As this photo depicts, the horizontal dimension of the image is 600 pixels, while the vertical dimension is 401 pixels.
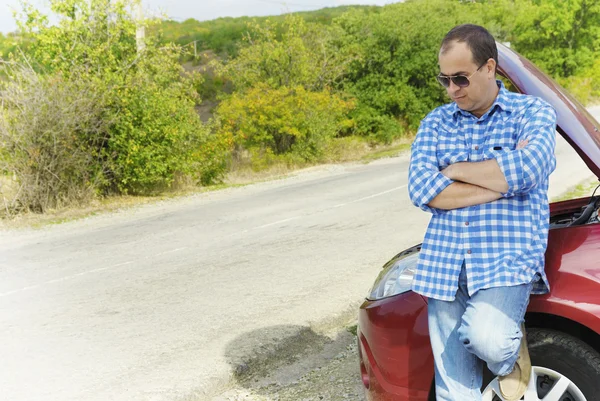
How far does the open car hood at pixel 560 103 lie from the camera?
2.76m

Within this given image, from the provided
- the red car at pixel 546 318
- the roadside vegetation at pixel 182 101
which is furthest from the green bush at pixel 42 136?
the red car at pixel 546 318

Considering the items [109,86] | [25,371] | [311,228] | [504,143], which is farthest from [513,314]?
Answer: [109,86]

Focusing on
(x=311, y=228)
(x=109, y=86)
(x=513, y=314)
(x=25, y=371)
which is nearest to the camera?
(x=513, y=314)

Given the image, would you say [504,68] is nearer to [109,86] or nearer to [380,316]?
[380,316]

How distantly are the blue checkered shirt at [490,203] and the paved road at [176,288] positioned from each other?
2472mm

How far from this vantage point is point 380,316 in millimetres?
2961

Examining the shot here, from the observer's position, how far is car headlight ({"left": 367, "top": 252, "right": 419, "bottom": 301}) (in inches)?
118

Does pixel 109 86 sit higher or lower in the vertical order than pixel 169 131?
higher

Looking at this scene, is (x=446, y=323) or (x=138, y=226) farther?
(x=138, y=226)

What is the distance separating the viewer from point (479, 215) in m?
2.36

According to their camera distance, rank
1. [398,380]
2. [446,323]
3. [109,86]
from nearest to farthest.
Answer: [446,323], [398,380], [109,86]

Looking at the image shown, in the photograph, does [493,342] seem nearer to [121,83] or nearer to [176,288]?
[176,288]

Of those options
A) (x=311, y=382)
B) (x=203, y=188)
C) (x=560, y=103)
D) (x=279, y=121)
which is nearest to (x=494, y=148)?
(x=560, y=103)

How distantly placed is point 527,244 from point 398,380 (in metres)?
0.93
